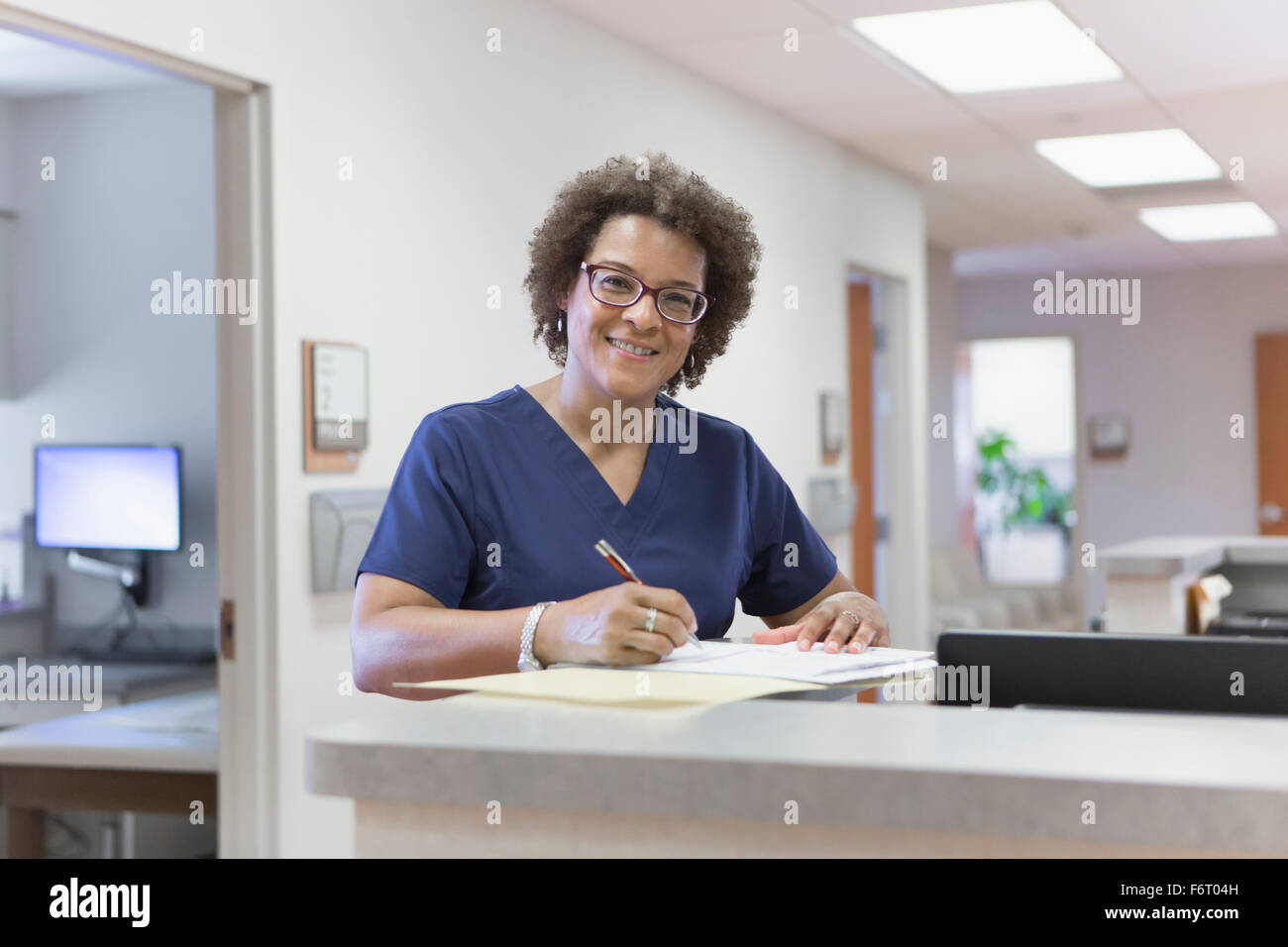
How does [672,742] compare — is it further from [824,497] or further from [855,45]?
[824,497]

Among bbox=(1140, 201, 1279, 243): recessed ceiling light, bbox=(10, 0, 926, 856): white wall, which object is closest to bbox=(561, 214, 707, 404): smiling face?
bbox=(10, 0, 926, 856): white wall

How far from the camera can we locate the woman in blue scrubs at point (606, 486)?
4.66 feet

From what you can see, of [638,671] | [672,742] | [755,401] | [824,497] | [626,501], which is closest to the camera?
[672,742]

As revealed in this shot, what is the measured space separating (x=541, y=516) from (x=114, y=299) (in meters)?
3.22

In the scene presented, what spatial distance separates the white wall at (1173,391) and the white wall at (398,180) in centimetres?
586

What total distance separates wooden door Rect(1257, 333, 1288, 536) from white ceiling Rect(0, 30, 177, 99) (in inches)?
296

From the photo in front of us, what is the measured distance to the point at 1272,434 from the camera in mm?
9141

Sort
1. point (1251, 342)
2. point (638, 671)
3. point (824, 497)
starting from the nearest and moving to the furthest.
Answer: point (638, 671) < point (824, 497) < point (1251, 342)

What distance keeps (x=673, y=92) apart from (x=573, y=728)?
3.66 meters

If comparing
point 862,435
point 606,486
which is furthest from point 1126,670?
point 862,435

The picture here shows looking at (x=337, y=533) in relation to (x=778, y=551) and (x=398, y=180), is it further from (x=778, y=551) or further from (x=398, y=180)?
(x=778, y=551)

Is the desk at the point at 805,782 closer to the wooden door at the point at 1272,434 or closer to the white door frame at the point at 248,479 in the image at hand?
the white door frame at the point at 248,479

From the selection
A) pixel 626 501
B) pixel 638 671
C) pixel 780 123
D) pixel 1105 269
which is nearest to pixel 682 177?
pixel 626 501

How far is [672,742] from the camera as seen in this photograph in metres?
0.84
